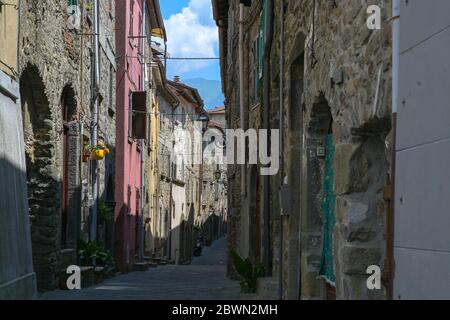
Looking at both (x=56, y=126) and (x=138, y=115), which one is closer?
(x=56, y=126)

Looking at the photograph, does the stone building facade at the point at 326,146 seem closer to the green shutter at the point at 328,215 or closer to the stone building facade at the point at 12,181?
the green shutter at the point at 328,215

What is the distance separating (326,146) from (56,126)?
5.51 m

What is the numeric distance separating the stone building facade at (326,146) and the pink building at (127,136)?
8438mm

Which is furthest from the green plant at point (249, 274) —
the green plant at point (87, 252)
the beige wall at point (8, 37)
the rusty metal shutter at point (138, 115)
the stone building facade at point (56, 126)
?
the rusty metal shutter at point (138, 115)

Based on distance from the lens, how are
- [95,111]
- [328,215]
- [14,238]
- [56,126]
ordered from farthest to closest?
1. [95,111]
2. [56,126]
3. [14,238]
4. [328,215]

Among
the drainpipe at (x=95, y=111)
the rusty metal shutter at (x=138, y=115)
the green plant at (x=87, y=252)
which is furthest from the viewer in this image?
the rusty metal shutter at (x=138, y=115)

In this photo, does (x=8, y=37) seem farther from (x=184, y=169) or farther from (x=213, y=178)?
(x=213, y=178)

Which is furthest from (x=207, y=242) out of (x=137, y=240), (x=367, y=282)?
(x=367, y=282)

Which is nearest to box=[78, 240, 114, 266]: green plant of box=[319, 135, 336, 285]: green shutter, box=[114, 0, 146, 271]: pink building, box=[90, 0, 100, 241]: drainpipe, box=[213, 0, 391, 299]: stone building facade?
box=[90, 0, 100, 241]: drainpipe

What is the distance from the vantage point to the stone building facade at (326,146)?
240 inches

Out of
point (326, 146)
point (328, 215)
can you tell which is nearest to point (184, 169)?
point (326, 146)

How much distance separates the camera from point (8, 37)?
940 cm

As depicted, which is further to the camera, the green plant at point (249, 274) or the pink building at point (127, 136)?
the pink building at point (127, 136)

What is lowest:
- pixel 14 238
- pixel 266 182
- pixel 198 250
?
pixel 198 250
